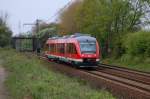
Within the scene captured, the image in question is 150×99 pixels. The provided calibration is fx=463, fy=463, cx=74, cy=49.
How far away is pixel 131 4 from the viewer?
49.8m

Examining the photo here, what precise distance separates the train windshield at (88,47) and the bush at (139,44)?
5614mm

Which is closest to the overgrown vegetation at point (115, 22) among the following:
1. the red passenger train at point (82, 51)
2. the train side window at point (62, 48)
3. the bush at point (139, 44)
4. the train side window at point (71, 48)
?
the bush at point (139, 44)

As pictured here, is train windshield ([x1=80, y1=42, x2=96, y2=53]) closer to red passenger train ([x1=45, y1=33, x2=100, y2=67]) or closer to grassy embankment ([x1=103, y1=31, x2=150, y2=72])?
red passenger train ([x1=45, y1=33, x2=100, y2=67])

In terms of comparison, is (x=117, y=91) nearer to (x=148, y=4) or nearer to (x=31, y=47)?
(x=148, y=4)

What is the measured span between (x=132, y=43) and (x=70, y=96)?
94.7 ft

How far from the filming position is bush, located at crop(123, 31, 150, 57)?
4027cm

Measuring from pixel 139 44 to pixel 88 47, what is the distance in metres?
6.27

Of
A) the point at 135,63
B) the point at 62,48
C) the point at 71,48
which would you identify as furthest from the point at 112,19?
the point at 71,48

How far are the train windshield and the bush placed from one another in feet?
18.4

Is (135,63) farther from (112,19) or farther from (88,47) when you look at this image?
(112,19)

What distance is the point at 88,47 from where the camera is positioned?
121 ft

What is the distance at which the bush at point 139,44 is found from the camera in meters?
40.3

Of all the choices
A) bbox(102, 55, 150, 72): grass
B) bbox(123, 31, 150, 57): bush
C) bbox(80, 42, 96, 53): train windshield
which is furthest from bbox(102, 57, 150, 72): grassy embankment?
bbox(80, 42, 96, 53): train windshield

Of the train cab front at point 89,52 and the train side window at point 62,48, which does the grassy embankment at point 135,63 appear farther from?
the train side window at point 62,48
